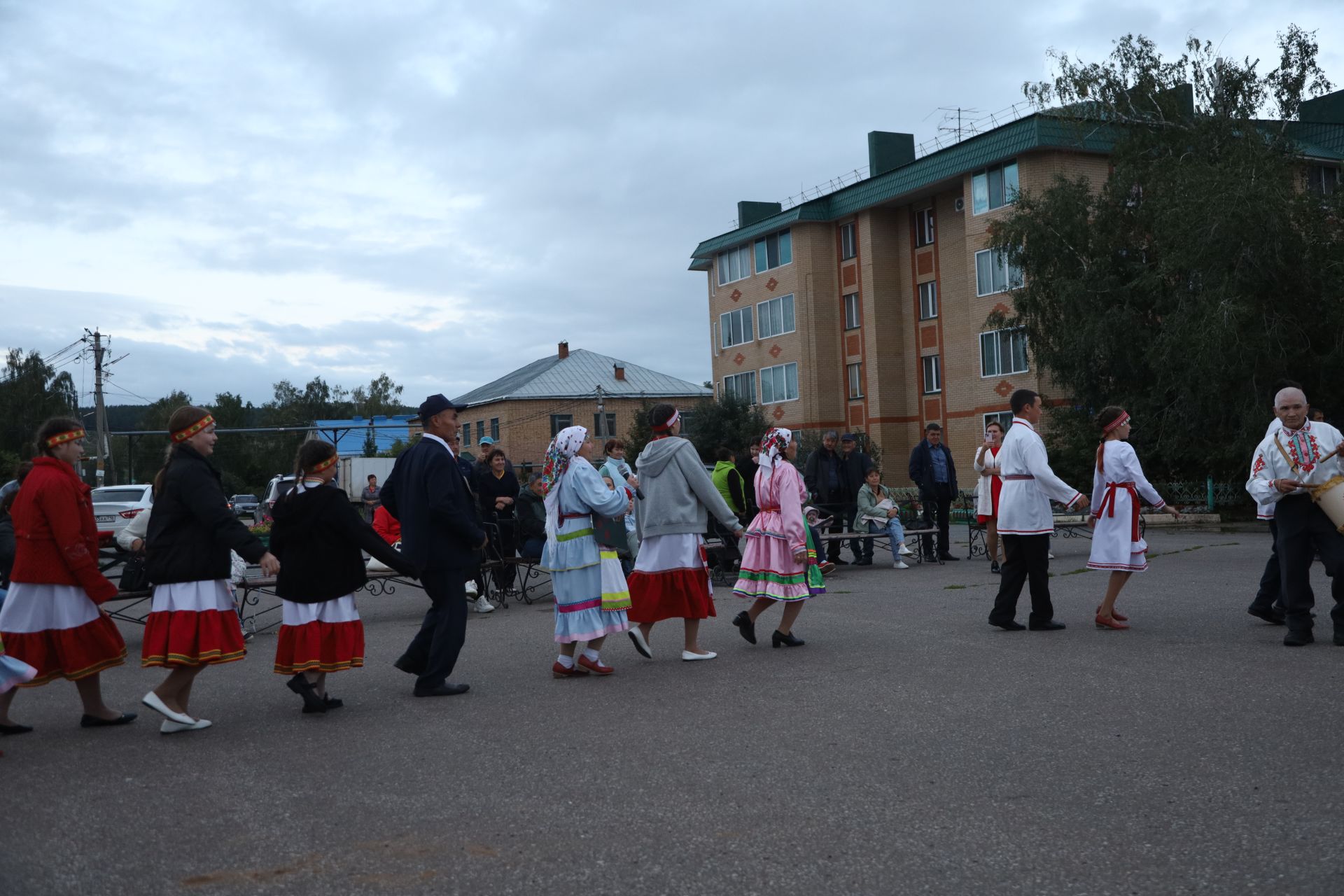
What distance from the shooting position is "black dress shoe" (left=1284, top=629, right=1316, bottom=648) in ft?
28.5

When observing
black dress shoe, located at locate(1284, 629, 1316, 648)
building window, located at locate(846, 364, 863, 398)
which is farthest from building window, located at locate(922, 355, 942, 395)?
black dress shoe, located at locate(1284, 629, 1316, 648)

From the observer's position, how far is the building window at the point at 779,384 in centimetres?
5241

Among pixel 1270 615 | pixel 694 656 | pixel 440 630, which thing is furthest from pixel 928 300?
pixel 440 630

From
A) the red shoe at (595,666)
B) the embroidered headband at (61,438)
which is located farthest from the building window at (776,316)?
the embroidered headband at (61,438)

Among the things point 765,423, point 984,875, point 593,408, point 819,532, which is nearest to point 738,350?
point 765,423

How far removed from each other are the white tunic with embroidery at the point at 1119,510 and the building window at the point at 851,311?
4038cm

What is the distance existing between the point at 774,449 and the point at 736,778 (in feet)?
15.1

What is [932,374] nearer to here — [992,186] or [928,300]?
[928,300]

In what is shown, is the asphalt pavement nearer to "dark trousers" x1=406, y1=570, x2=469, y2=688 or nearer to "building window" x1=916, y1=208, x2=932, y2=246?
"dark trousers" x1=406, y1=570, x2=469, y2=688

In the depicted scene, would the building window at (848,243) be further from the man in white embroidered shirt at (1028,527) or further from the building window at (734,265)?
the man in white embroidered shirt at (1028,527)

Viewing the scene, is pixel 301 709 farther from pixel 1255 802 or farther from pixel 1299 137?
pixel 1299 137

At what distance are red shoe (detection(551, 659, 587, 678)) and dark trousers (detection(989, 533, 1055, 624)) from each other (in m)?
3.62

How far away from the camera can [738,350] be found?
55969 mm

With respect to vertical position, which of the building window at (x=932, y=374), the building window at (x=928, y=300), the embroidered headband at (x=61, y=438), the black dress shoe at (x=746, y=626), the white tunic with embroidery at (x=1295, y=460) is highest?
the building window at (x=928, y=300)
